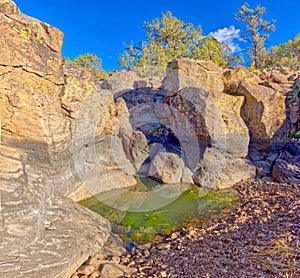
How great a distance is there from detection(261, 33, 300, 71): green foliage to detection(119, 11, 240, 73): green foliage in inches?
116

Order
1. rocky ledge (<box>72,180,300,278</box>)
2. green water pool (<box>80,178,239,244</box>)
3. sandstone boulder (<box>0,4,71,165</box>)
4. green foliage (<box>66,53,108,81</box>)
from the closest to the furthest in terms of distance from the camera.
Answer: rocky ledge (<box>72,180,300,278</box>) < sandstone boulder (<box>0,4,71,165</box>) < green water pool (<box>80,178,239,244</box>) < green foliage (<box>66,53,108,81</box>)

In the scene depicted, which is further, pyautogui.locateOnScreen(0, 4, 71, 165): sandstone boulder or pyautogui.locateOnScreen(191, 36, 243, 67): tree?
pyautogui.locateOnScreen(191, 36, 243, 67): tree

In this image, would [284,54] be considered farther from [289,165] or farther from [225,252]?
[225,252]

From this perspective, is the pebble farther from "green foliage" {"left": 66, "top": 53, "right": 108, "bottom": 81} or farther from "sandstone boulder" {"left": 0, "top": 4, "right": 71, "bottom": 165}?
"green foliage" {"left": 66, "top": 53, "right": 108, "bottom": 81}

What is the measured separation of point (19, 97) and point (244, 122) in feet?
22.8

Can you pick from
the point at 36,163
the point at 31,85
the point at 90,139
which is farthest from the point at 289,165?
the point at 31,85

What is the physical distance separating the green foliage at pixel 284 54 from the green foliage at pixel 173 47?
2.94 m

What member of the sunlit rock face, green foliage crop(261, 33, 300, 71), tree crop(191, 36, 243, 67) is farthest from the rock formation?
green foliage crop(261, 33, 300, 71)

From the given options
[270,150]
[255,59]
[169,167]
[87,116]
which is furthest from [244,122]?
[255,59]

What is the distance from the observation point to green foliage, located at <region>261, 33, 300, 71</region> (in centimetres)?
2111

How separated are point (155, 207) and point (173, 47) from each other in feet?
62.3

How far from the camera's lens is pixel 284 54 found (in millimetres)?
23359

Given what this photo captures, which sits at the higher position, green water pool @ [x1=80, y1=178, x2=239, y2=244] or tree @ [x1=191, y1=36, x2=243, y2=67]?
tree @ [x1=191, y1=36, x2=243, y2=67]

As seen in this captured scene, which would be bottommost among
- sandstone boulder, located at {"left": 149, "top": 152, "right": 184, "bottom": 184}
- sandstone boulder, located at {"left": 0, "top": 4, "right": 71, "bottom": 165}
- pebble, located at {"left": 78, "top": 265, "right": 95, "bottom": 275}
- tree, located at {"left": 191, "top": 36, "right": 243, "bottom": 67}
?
pebble, located at {"left": 78, "top": 265, "right": 95, "bottom": 275}
